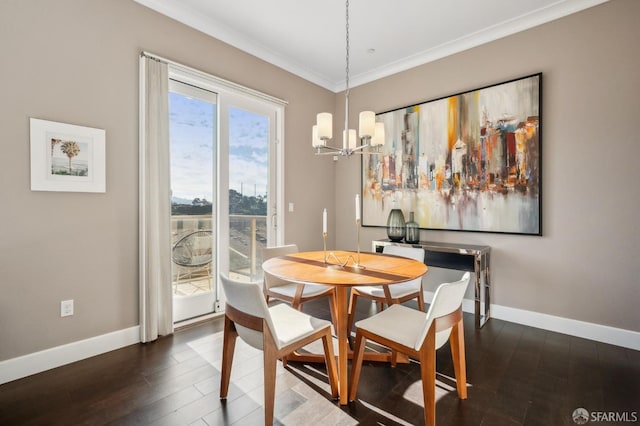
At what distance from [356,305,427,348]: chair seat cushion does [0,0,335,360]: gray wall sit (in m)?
2.08

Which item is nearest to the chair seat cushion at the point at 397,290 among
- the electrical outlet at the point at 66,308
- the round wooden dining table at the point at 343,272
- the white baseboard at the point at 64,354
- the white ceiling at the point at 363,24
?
the round wooden dining table at the point at 343,272

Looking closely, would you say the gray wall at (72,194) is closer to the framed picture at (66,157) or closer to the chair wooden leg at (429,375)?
the framed picture at (66,157)

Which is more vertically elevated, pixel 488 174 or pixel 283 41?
pixel 283 41

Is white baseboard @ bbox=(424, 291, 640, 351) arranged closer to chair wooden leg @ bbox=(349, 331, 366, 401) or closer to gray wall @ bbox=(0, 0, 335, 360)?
chair wooden leg @ bbox=(349, 331, 366, 401)

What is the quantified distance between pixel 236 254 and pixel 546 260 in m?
3.12

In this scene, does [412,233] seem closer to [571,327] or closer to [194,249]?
[571,327]

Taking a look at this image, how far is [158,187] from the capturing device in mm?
2670

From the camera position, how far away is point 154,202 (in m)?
2.64

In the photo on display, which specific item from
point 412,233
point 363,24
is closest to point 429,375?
point 412,233

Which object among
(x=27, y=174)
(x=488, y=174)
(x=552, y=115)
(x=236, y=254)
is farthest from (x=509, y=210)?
(x=27, y=174)

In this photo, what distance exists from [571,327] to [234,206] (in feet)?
11.3

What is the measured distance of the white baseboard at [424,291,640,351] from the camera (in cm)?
249

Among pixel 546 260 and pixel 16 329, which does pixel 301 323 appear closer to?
pixel 16 329

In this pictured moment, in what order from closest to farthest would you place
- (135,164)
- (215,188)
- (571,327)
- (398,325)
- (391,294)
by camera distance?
(398,325)
(391,294)
(135,164)
(571,327)
(215,188)
